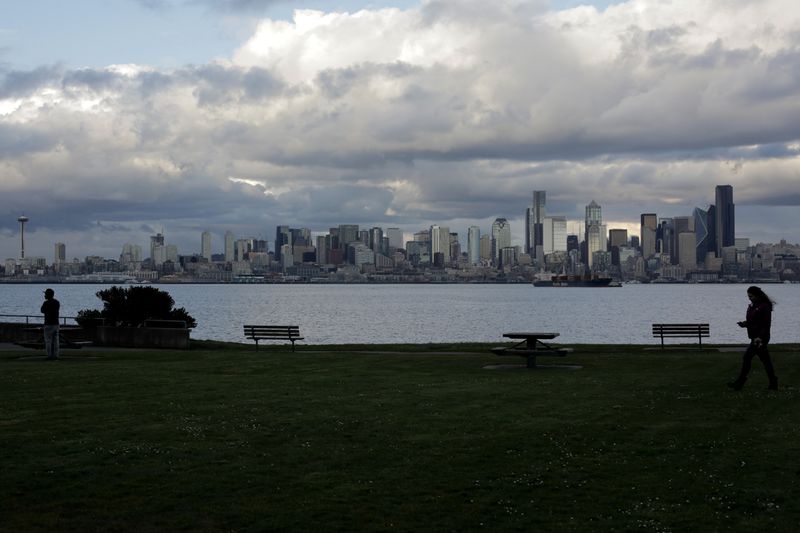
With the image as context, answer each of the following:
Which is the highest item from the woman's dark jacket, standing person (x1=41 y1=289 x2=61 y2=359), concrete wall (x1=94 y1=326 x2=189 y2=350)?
the woman's dark jacket

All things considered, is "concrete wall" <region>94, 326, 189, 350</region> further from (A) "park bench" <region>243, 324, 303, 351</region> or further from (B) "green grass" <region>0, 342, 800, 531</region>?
(B) "green grass" <region>0, 342, 800, 531</region>

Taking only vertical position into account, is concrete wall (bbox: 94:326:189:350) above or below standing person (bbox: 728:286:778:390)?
below

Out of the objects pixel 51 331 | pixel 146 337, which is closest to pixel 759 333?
pixel 51 331

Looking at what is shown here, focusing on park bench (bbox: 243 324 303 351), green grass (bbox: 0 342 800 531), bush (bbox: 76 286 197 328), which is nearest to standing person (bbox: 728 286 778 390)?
green grass (bbox: 0 342 800 531)

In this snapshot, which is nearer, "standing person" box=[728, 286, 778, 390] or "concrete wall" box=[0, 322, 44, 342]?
"standing person" box=[728, 286, 778, 390]

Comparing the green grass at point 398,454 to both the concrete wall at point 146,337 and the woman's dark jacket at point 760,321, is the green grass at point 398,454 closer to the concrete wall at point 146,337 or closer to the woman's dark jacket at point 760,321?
the woman's dark jacket at point 760,321

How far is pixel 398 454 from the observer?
1173cm

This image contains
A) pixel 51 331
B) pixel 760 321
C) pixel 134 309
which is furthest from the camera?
pixel 134 309

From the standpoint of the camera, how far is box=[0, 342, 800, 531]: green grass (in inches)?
349

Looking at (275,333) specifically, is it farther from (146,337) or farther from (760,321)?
(760,321)

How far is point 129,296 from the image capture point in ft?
130

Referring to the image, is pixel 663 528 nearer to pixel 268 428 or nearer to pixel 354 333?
pixel 268 428

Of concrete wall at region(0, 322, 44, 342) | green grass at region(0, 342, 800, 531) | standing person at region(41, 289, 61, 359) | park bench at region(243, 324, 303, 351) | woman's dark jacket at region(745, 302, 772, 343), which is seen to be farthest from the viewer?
concrete wall at region(0, 322, 44, 342)

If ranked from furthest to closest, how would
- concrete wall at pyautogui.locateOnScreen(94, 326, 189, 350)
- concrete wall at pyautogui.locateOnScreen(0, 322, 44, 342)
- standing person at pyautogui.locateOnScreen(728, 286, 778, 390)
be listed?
concrete wall at pyautogui.locateOnScreen(0, 322, 44, 342)
concrete wall at pyautogui.locateOnScreen(94, 326, 189, 350)
standing person at pyautogui.locateOnScreen(728, 286, 778, 390)
